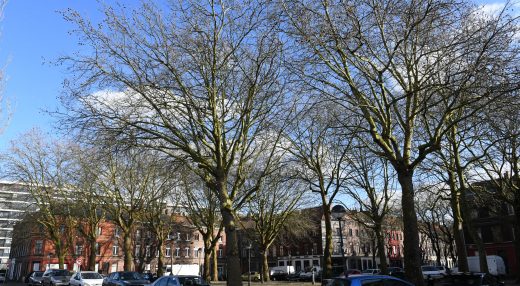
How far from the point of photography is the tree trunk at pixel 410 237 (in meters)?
16.4

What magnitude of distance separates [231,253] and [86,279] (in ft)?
45.9

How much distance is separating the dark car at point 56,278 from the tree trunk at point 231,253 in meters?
20.5

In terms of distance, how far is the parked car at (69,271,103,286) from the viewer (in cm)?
2738

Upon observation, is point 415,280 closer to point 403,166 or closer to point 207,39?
point 403,166

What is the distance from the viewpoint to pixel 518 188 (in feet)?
96.4

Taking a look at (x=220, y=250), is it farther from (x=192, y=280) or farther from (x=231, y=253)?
(x=192, y=280)

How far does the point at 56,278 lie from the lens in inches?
1350

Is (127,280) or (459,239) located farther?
(459,239)

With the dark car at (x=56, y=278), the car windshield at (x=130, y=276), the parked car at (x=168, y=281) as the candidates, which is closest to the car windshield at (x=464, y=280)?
the parked car at (x=168, y=281)

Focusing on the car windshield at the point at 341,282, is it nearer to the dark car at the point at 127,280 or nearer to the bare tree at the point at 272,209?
the dark car at the point at 127,280

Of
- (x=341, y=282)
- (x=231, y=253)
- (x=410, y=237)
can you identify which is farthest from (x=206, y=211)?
(x=341, y=282)

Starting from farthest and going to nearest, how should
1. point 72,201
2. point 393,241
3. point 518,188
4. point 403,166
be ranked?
1. point 393,241
2. point 72,201
3. point 518,188
4. point 403,166

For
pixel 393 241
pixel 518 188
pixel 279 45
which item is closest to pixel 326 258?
pixel 518 188

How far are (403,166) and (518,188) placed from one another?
1651cm
